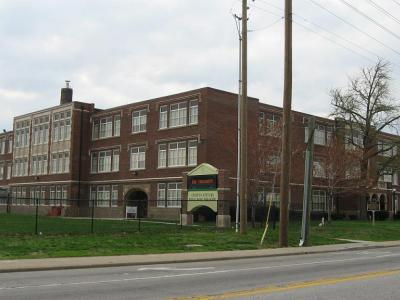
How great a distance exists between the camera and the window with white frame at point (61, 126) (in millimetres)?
61969

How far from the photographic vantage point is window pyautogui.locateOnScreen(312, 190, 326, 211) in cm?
6066

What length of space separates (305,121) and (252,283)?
49024mm

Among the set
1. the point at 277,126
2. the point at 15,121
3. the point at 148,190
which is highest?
the point at 15,121

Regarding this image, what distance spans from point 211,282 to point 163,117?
41.9 metres

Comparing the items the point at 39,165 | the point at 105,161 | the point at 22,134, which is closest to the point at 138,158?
the point at 105,161

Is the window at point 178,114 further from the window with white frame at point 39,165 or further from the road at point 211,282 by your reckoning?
the road at point 211,282

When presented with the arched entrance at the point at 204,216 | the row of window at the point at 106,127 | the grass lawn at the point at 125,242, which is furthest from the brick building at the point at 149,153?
the grass lawn at the point at 125,242

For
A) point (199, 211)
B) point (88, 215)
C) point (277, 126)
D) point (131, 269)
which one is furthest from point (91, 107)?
point (131, 269)

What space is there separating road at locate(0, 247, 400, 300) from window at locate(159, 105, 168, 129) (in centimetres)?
3683

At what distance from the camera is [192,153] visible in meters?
50.1

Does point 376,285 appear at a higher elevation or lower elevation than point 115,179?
lower

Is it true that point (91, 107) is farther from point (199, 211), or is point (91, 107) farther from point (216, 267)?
point (216, 267)

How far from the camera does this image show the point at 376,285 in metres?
11.8

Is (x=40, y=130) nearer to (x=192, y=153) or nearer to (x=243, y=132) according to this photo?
(x=192, y=153)
